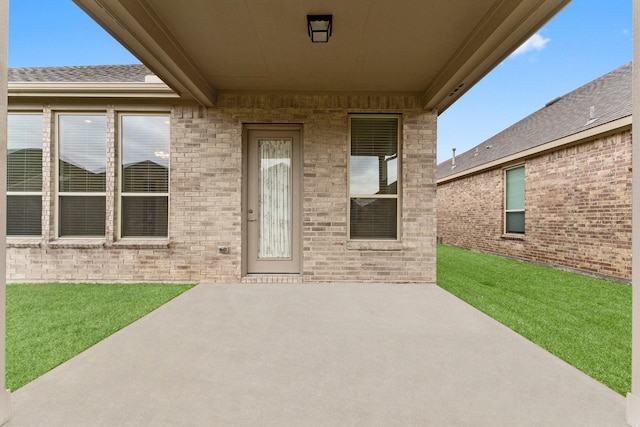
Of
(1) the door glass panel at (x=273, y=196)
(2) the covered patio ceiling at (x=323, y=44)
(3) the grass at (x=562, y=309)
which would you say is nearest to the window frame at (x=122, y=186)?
(2) the covered patio ceiling at (x=323, y=44)

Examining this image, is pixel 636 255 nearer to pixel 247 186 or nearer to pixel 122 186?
pixel 247 186

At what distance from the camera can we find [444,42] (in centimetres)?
337

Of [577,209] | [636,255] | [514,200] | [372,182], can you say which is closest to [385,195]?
[372,182]

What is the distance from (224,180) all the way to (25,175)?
10.9 feet

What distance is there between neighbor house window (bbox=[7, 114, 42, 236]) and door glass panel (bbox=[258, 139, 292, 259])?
3.63 m

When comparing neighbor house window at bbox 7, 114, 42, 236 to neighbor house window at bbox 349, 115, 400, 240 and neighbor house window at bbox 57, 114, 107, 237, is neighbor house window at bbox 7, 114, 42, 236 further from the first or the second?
neighbor house window at bbox 349, 115, 400, 240

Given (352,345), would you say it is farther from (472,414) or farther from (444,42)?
(444,42)

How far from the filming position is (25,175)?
189 inches

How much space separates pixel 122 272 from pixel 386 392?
15.2ft

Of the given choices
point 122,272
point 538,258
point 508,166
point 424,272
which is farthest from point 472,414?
point 508,166

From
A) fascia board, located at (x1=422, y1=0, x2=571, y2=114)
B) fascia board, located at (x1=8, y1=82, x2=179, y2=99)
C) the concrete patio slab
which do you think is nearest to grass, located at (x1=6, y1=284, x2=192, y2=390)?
the concrete patio slab

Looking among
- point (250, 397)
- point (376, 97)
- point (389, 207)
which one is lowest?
point (250, 397)

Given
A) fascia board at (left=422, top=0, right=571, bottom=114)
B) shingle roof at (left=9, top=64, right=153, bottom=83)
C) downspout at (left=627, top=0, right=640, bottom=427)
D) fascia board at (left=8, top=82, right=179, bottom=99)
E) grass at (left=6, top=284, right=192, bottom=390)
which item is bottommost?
grass at (left=6, top=284, right=192, bottom=390)

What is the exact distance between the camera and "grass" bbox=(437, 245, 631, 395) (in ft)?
7.51
